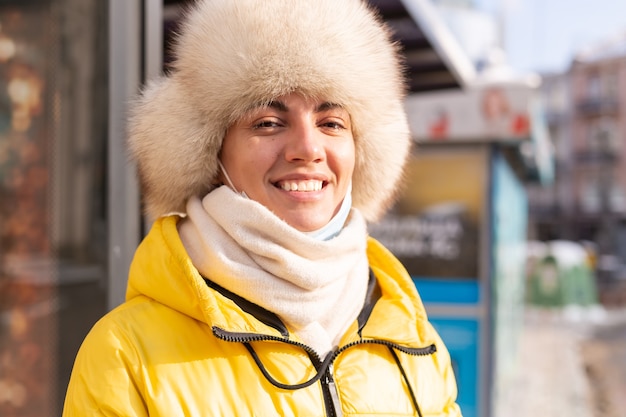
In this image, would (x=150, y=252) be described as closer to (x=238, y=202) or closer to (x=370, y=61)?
(x=238, y=202)

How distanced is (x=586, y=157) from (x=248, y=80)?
4767cm

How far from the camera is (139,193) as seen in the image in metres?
2.17

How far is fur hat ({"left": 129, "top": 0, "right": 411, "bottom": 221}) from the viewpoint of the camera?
1.50 metres

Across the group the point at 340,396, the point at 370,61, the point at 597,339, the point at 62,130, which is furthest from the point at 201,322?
the point at 597,339

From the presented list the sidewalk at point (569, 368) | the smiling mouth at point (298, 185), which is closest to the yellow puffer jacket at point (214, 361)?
the smiling mouth at point (298, 185)

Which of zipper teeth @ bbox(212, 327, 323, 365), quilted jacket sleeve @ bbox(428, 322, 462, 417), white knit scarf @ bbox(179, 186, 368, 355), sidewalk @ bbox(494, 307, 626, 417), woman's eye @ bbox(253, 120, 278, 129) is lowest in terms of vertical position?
sidewalk @ bbox(494, 307, 626, 417)

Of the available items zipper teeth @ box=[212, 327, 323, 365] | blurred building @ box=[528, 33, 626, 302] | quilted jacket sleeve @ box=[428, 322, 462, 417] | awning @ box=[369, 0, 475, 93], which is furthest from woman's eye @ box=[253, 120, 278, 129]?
blurred building @ box=[528, 33, 626, 302]

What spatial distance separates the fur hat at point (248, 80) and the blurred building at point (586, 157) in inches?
1669

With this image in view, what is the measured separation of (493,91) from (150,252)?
3.74 metres

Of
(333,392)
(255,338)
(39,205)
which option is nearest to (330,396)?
(333,392)

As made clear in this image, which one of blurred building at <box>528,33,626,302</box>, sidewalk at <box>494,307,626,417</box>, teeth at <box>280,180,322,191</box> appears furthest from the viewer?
blurred building at <box>528,33,626,302</box>

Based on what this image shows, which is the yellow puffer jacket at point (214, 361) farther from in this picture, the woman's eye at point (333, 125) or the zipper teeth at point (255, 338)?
the woman's eye at point (333, 125)

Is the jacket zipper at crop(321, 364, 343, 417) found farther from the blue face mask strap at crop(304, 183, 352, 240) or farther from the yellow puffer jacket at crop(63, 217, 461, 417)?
the blue face mask strap at crop(304, 183, 352, 240)

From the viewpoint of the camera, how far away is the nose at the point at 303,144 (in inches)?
57.9
